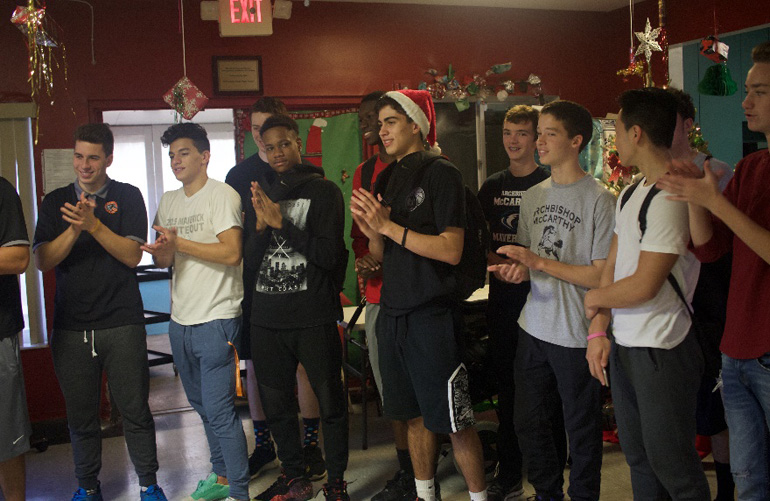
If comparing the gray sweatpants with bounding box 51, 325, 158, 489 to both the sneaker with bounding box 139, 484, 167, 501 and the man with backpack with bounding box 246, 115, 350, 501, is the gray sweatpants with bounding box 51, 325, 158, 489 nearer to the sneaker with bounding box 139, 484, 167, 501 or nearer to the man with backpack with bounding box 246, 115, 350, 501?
the sneaker with bounding box 139, 484, 167, 501

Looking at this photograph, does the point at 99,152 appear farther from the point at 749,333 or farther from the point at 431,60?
the point at 431,60

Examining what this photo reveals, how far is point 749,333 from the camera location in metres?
1.95

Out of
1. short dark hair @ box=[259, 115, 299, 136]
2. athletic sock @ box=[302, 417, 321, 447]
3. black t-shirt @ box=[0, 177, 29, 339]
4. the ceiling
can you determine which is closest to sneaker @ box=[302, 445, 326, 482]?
athletic sock @ box=[302, 417, 321, 447]

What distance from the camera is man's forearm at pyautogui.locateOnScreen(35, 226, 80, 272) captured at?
287cm

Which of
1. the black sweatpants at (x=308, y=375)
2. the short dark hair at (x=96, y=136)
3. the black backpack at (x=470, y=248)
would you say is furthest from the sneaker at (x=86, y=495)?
the black backpack at (x=470, y=248)

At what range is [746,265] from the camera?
1989mm

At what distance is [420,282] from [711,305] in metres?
0.99

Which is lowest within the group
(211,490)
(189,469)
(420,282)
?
(189,469)

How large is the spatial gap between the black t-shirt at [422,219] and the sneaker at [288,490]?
3.31ft

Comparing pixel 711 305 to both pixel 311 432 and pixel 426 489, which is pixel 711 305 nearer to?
pixel 426 489

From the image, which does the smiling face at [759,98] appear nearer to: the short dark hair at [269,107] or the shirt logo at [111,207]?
the short dark hair at [269,107]

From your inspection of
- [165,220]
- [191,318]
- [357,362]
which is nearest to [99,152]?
[165,220]

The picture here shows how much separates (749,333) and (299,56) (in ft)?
12.9

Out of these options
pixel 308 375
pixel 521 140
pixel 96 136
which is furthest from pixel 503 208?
pixel 96 136
